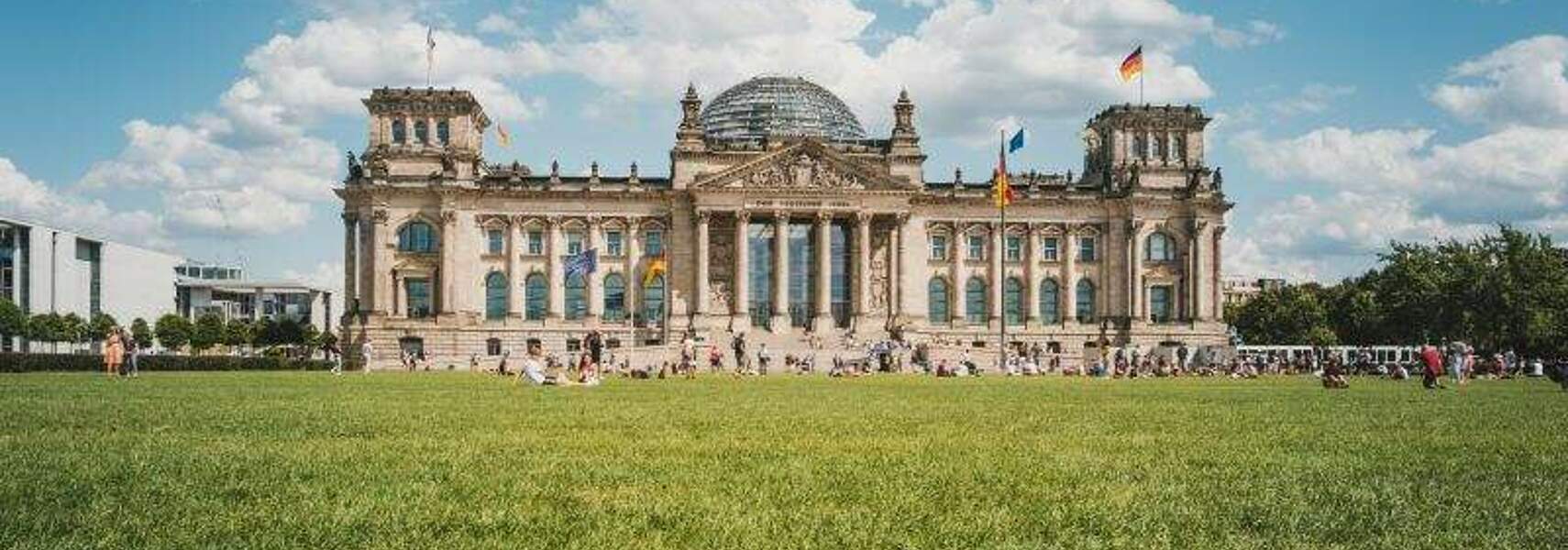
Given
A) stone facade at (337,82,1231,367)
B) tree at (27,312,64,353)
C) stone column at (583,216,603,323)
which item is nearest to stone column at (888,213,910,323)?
stone facade at (337,82,1231,367)

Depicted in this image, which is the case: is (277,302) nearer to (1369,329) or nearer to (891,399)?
(1369,329)

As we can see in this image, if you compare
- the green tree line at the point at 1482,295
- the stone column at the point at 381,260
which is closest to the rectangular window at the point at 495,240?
the stone column at the point at 381,260

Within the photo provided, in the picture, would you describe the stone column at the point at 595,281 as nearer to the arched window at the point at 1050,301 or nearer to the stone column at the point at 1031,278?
the stone column at the point at 1031,278

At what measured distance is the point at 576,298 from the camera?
9712cm

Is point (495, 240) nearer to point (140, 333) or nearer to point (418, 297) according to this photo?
point (418, 297)

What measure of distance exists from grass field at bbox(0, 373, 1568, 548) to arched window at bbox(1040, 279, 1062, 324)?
3126 inches

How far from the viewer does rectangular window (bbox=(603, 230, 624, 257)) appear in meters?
96.8

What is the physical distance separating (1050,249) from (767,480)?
9132 centimetres

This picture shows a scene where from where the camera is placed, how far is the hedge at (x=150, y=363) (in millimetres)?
58688

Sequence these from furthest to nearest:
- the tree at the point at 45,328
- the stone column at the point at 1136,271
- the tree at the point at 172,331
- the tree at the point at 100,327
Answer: the tree at the point at 172,331
the tree at the point at 100,327
the tree at the point at 45,328
the stone column at the point at 1136,271

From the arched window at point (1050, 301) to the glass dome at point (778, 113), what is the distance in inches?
798

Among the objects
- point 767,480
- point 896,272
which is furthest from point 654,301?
point 767,480

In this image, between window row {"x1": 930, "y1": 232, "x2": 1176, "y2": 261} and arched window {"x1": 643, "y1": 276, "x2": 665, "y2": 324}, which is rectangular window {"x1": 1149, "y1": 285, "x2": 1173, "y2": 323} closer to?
window row {"x1": 930, "y1": 232, "x2": 1176, "y2": 261}

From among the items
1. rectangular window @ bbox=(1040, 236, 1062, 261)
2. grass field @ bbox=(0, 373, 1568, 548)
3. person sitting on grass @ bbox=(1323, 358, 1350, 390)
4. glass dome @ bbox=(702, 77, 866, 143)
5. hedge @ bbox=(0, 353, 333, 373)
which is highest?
glass dome @ bbox=(702, 77, 866, 143)
